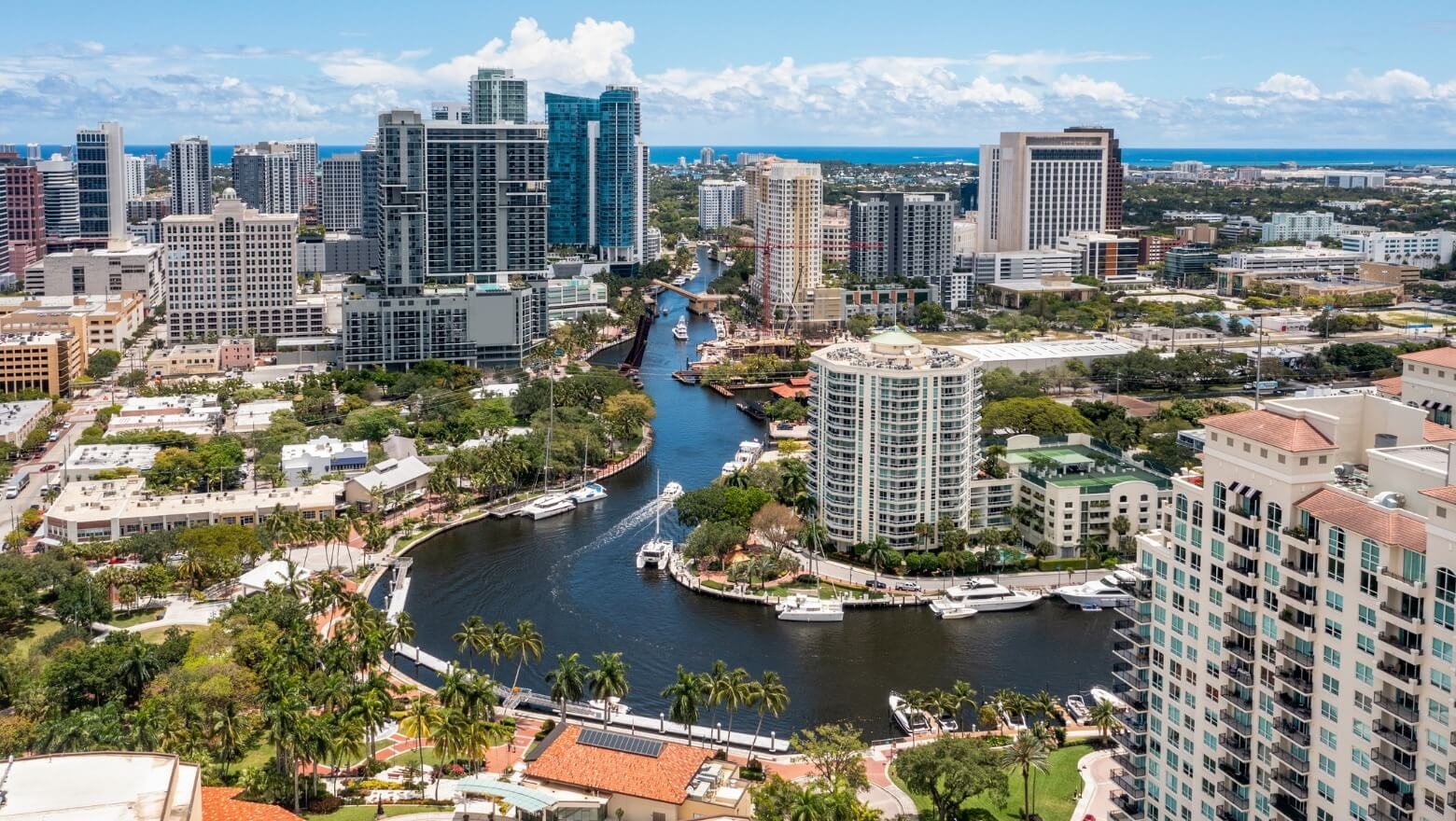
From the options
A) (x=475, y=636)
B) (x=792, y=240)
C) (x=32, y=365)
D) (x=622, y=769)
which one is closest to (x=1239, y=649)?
(x=622, y=769)

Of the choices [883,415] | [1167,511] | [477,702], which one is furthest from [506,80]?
[1167,511]

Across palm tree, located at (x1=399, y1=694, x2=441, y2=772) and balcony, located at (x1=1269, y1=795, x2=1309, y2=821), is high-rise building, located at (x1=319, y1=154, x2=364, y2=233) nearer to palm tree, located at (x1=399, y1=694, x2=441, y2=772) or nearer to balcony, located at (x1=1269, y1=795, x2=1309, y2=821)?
palm tree, located at (x1=399, y1=694, x2=441, y2=772)

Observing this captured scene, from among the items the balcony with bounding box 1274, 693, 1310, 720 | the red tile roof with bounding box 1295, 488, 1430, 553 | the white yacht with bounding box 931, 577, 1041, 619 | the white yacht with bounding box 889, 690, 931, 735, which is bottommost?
the white yacht with bounding box 889, 690, 931, 735

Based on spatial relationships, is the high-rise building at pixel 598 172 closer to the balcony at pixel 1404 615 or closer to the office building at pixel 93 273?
the office building at pixel 93 273

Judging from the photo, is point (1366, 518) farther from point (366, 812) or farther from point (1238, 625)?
point (366, 812)

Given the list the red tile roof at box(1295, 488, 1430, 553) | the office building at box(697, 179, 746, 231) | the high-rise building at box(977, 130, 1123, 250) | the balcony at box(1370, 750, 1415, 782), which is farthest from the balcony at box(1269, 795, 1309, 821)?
the office building at box(697, 179, 746, 231)

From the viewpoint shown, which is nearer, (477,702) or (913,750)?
(913,750)

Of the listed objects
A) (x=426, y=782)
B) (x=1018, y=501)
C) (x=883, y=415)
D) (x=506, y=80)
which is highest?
(x=506, y=80)

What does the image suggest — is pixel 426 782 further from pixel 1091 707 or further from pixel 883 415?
pixel 883 415
